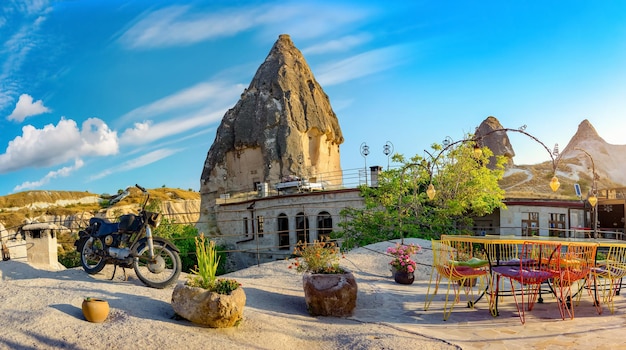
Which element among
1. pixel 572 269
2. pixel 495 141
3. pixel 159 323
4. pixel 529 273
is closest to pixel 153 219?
Result: pixel 159 323

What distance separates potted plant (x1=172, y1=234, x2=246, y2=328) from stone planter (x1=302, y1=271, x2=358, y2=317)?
1.39 metres

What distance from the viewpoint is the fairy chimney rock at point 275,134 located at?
1596 inches

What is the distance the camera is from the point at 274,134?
4125 cm

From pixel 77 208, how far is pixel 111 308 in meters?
61.7

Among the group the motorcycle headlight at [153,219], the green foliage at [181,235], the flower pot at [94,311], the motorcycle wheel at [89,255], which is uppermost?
the motorcycle headlight at [153,219]

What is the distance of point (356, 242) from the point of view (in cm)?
1662

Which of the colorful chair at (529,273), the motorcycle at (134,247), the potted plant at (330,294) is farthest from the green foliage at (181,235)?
the colorful chair at (529,273)

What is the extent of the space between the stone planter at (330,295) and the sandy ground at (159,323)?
0.14 meters

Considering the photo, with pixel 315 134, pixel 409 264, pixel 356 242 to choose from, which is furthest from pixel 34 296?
pixel 315 134

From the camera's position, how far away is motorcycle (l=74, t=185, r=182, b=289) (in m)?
7.49

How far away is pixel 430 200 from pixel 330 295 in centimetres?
1214

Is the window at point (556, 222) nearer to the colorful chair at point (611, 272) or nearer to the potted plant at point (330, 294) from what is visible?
Answer: the colorful chair at point (611, 272)

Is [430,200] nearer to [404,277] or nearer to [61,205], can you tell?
[404,277]

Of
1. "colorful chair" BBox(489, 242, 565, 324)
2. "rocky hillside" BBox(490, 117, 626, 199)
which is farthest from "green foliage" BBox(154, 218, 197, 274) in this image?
"rocky hillside" BBox(490, 117, 626, 199)
